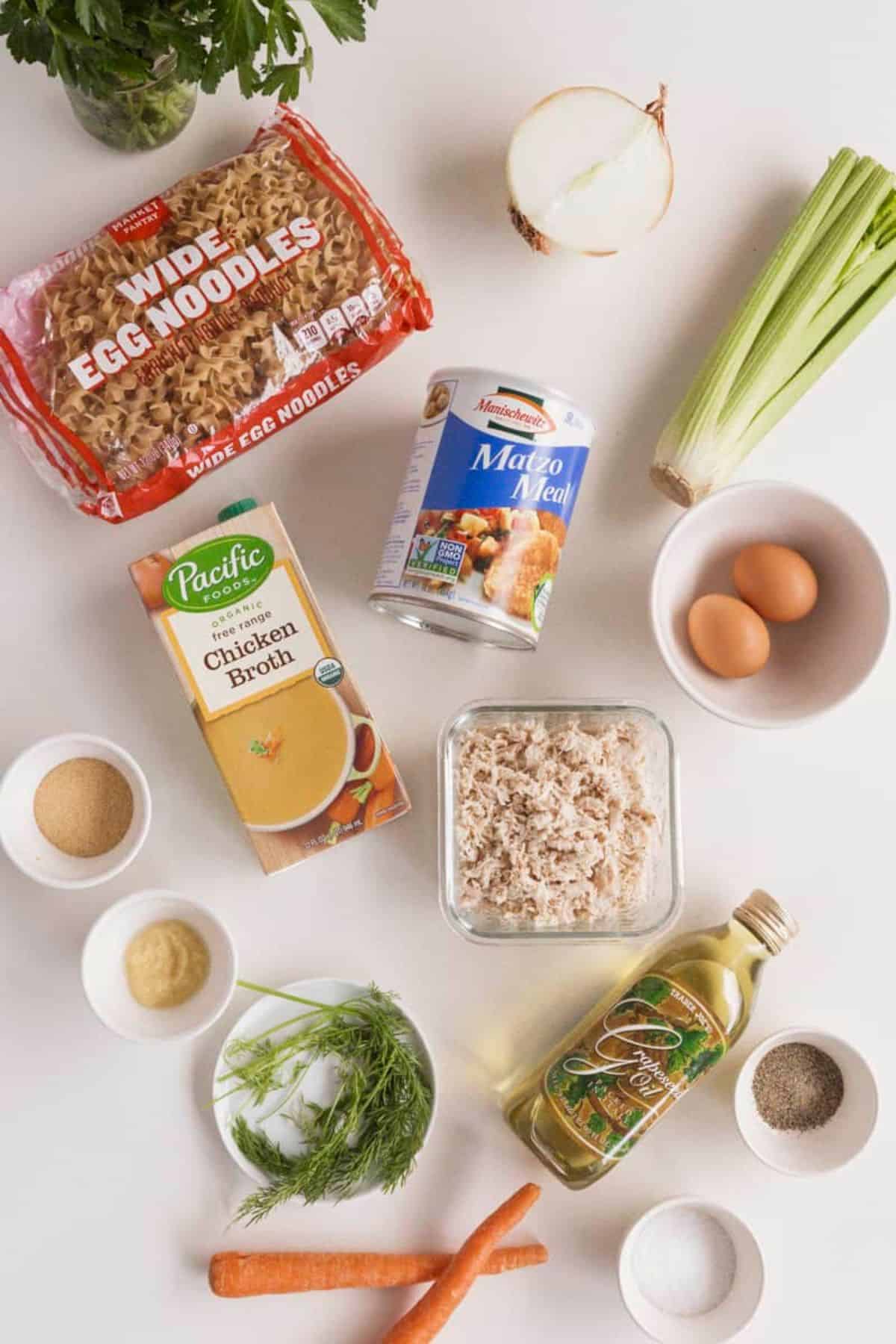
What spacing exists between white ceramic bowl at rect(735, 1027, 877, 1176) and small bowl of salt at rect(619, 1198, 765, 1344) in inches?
3.7

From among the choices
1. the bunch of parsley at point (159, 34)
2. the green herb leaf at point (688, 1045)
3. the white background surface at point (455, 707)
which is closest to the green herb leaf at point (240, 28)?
the bunch of parsley at point (159, 34)

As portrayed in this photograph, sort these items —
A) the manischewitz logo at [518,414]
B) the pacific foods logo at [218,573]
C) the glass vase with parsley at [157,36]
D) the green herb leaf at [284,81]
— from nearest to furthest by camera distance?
1. the glass vase with parsley at [157,36]
2. the green herb leaf at [284,81]
3. the manischewitz logo at [518,414]
4. the pacific foods logo at [218,573]

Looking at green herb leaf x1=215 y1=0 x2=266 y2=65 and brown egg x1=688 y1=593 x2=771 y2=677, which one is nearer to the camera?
green herb leaf x1=215 y1=0 x2=266 y2=65

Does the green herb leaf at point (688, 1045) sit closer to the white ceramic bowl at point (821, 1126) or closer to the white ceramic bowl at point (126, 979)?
the white ceramic bowl at point (821, 1126)

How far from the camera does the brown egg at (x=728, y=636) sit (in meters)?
1.38

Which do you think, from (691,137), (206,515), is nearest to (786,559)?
(691,137)

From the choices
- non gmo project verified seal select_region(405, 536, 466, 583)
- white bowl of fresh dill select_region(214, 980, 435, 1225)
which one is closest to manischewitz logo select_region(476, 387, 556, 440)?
non gmo project verified seal select_region(405, 536, 466, 583)

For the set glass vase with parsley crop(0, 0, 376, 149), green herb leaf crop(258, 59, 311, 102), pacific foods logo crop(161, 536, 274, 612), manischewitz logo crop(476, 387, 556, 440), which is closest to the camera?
glass vase with parsley crop(0, 0, 376, 149)

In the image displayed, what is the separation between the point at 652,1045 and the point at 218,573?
733mm

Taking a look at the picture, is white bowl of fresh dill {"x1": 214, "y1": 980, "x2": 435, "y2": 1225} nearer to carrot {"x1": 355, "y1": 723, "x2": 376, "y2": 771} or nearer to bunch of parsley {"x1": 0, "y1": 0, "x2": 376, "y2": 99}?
carrot {"x1": 355, "y1": 723, "x2": 376, "y2": 771}

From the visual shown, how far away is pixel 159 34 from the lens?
43.8 inches

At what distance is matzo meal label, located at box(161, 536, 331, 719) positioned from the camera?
4.55ft

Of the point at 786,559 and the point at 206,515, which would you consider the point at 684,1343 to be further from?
the point at 206,515

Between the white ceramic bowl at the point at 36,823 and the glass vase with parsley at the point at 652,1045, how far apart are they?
1.85 ft
